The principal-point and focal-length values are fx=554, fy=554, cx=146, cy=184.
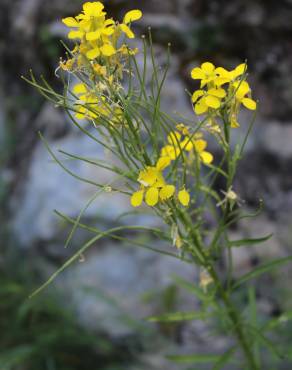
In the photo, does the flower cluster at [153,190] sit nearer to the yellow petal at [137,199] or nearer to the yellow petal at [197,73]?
the yellow petal at [137,199]

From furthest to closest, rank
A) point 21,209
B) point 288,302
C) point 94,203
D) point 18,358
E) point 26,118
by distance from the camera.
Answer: point 26,118 < point 21,209 < point 94,203 < point 288,302 < point 18,358

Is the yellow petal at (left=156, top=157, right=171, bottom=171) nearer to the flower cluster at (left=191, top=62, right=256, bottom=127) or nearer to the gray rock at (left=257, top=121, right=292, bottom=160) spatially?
the flower cluster at (left=191, top=62, right=256, bottom=127)

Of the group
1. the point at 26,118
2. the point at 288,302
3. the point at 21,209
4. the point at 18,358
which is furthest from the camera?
the point at 26,118

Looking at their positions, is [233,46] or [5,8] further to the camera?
[5,8]

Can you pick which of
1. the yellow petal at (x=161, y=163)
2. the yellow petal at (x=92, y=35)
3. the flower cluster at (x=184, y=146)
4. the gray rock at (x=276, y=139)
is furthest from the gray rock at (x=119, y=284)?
the yellow petal at (x=92, y=35)

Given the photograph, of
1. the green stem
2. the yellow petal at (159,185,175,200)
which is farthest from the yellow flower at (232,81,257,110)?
the green stem

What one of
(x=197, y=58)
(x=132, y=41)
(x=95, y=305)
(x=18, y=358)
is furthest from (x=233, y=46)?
(x=18, y=358)

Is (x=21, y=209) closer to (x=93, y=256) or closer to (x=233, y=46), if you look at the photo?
(x=93, y=256)
